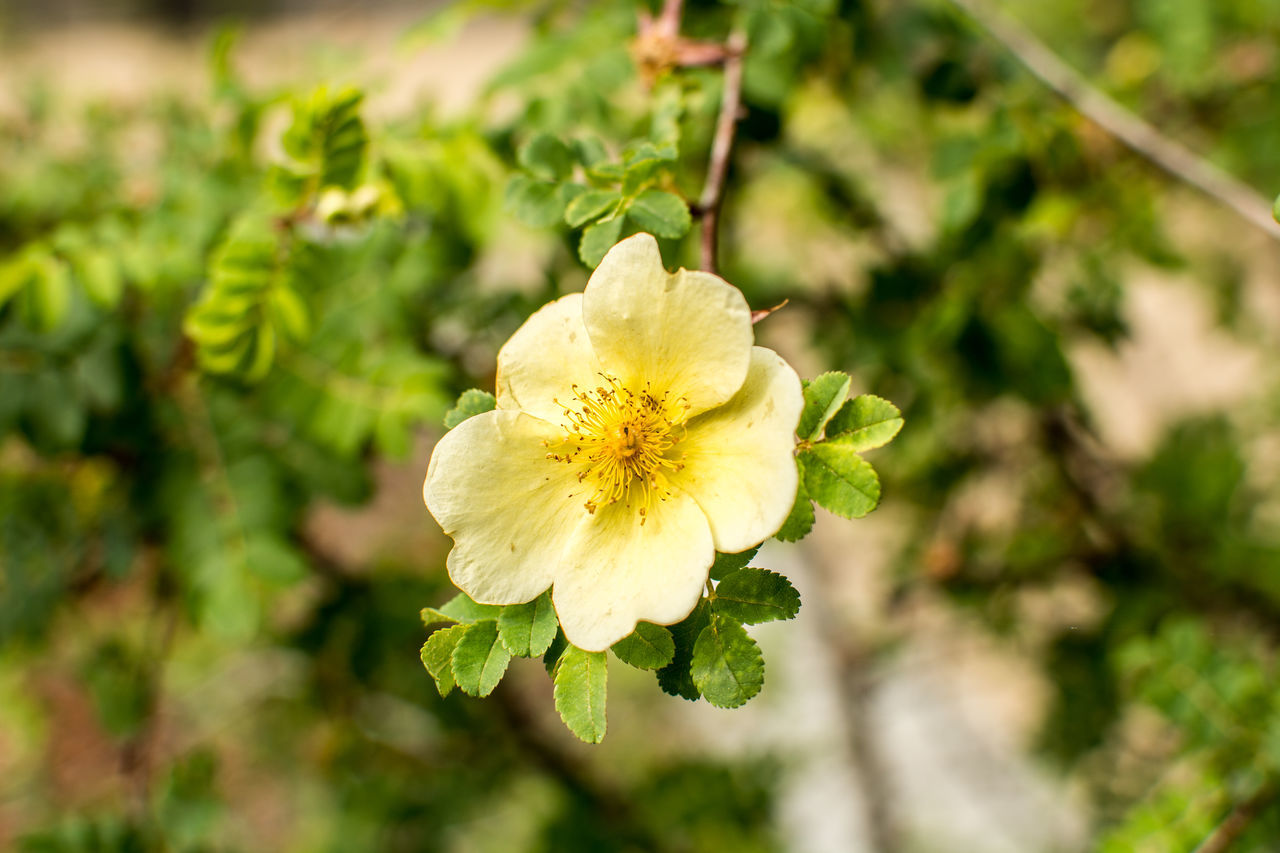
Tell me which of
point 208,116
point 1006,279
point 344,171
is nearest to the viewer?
point 344,171

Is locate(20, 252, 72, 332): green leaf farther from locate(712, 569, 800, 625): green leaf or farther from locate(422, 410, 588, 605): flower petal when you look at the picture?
locate(712, 569, 800, 625): green leaf

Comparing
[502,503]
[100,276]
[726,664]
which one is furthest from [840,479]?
[100,276]

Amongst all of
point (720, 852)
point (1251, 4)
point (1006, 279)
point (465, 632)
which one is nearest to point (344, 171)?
point (465, 632)

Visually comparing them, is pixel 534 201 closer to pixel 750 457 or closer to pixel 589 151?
pixel 589 151

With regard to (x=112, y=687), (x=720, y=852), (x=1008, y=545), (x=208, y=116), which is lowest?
(x=720, y=852)

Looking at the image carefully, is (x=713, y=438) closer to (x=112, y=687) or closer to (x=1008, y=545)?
(x=1008, y=545)

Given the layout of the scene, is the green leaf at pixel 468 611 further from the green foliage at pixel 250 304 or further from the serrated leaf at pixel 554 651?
the green foliage at pixel 250 304
